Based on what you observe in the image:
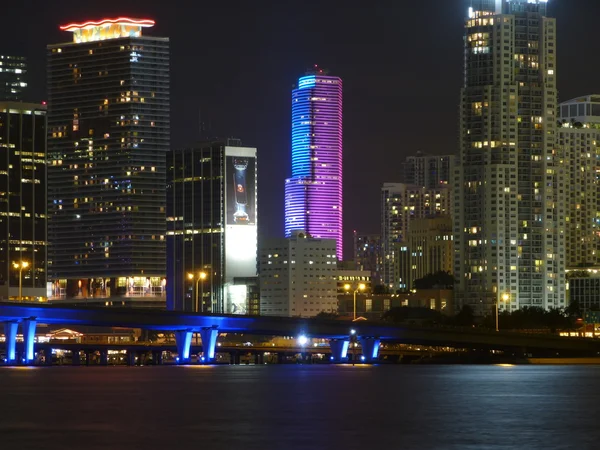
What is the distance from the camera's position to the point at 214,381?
135250 mm

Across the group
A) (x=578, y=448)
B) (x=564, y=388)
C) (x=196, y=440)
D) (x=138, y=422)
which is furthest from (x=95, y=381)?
(x=578, y=448)

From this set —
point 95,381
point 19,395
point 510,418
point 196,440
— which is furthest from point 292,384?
point 196,440

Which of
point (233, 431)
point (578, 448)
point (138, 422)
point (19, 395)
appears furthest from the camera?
point (19, 395)

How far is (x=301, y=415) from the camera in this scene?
274ft

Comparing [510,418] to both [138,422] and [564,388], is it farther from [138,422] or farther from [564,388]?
[564,388]

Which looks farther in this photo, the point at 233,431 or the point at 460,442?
the point at 233,431

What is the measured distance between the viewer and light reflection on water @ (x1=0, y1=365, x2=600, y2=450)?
222 ft

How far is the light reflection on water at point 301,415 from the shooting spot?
222 ft

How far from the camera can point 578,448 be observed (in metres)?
64.4

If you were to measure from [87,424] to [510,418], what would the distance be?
22589mm

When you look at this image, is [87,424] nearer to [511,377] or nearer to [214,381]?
[214,381]

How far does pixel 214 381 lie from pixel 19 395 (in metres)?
32.2

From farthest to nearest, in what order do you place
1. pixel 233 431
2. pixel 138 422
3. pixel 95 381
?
pixel 95 381 → pixel 138 422 → pixel 233 431

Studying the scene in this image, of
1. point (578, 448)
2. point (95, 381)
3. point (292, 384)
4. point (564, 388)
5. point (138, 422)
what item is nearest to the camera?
point (578, 448)
